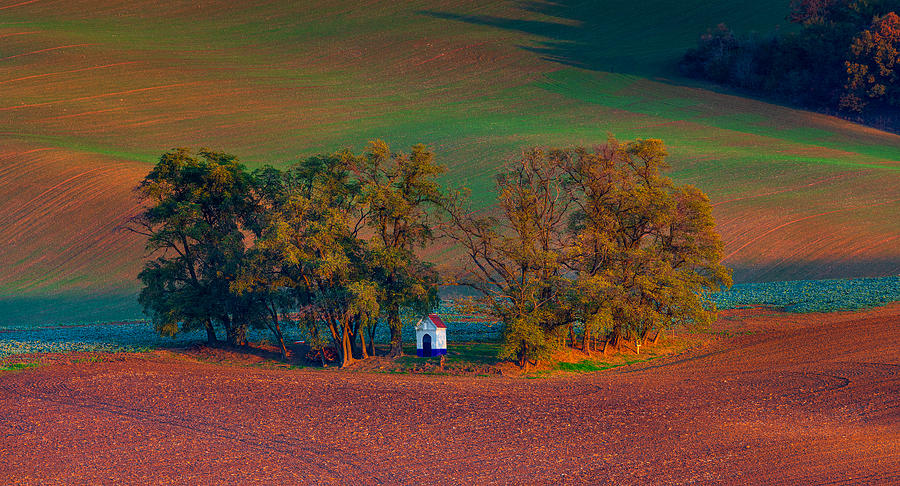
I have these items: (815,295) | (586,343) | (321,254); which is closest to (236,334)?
(321,254)

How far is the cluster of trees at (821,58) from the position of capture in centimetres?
10125

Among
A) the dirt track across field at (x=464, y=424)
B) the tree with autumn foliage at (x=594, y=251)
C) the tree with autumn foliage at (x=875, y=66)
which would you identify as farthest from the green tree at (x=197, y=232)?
the tree with autumn foliage at (x=875, y=66)

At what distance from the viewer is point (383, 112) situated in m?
101

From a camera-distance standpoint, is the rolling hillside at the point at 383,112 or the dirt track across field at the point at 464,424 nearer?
Result: the dirt track across field at the point at 464,424

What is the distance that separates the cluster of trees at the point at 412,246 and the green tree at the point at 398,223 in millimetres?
80

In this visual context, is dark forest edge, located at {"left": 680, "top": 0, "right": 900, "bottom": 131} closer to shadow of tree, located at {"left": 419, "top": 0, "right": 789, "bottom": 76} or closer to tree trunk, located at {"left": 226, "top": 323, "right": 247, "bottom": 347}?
shadow of tree, located at {"left": 419, "top": 0, "right": 789, "bottom": 76}

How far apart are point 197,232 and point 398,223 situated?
10.6 meters

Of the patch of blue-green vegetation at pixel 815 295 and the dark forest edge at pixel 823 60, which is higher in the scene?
the dark forest edge at pixel 823 60

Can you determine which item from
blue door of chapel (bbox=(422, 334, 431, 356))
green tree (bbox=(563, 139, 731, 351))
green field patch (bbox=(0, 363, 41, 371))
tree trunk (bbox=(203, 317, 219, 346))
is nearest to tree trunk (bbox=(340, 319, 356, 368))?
blue door of chapel (bbox=(422, 334, 431, 356))

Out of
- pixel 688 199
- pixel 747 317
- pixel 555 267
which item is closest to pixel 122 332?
pixel 555 267

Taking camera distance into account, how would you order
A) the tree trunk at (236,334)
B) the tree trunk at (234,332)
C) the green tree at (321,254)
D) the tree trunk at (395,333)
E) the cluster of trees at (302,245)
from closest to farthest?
1. the green tree at (321,254)
2. the cluster of trees at (302,245)
3. the tree trunk at (395,333)
4. the tree trunk at (234,332)
5. the tree trunk at (236,334)

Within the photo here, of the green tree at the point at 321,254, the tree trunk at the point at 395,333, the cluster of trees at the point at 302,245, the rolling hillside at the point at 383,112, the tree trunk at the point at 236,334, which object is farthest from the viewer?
the rolling hillside at the point at 383,112

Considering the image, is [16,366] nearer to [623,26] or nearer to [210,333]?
[210,333]

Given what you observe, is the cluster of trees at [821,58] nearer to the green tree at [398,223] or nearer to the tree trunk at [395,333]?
the green tree at [398,223]
